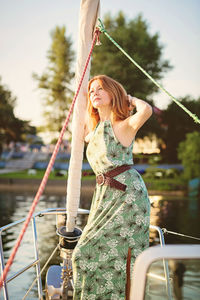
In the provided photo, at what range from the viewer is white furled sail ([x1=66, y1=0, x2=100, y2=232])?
235 centimetres

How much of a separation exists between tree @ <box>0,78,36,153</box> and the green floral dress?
30.5 metres

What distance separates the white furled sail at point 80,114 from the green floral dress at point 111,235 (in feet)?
1.00

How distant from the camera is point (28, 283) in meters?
5.06

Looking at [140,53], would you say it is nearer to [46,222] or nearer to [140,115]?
[46,222]

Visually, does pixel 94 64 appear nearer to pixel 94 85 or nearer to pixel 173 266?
pixel 94 85

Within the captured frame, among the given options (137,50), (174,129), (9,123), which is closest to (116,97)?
(137,50)

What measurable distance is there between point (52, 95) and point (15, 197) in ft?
45.9

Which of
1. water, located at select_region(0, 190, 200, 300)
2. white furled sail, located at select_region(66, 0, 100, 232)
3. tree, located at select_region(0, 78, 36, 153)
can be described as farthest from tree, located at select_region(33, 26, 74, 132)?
white furled sail, located at select_region(66, 0, 100, 232)

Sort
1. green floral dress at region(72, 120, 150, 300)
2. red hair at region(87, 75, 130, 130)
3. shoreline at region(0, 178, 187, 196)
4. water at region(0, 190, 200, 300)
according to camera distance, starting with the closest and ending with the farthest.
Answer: green floral dress at region(72, 120, 150, 300) → red hair at region(87, 75, 130, 130) → water at region(0, 190, 200, 300) → shoreline at region(0, 178, 187, 196)

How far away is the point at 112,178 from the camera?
80.4 inches

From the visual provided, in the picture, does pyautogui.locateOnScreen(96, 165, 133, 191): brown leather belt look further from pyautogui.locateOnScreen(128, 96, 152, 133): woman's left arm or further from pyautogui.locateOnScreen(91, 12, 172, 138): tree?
pyautogui.locateOnScreen(91, 12, 172, 138): tree

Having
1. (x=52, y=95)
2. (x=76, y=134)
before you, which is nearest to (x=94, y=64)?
(x=52, y=95)

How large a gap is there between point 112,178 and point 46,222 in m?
8.79

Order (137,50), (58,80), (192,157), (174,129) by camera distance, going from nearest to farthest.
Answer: (137,50) → (192,157) → (174,129) → (58,80)
